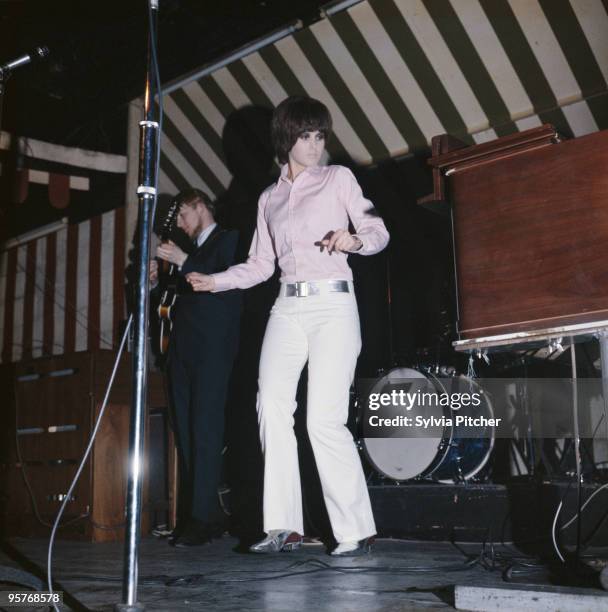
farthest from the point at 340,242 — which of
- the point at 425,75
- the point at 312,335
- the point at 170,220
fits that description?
the point at 425,75

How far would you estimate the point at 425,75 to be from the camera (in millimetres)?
4203

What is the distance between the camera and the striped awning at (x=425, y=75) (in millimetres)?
3760

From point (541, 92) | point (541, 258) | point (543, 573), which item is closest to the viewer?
point (541, 258)

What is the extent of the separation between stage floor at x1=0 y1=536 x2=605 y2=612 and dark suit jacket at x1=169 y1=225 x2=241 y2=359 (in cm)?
101

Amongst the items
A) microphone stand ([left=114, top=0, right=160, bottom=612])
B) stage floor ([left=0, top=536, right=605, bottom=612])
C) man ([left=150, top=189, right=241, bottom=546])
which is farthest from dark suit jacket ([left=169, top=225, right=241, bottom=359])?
microphone stand ([left=114, top=0, right=160, bottom=612])

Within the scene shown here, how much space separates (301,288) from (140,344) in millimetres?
1401

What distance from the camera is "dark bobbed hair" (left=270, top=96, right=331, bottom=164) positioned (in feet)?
10.2

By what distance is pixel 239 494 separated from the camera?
4.22 m

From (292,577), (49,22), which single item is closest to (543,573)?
(292,577)

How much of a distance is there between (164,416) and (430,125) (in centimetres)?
→ 249

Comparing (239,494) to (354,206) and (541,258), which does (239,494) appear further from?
(541,258)

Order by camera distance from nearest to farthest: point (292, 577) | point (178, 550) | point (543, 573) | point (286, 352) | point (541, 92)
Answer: point (543, 573) < point (292, 577) < point (286, 352) < point (178, 550) < point (541, 92)

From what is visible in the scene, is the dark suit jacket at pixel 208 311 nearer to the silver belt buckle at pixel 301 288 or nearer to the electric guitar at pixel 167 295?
the electric guitar at pixel 167 295

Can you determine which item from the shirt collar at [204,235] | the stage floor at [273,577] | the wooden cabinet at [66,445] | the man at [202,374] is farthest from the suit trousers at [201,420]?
the shirt collar at [204,235]
